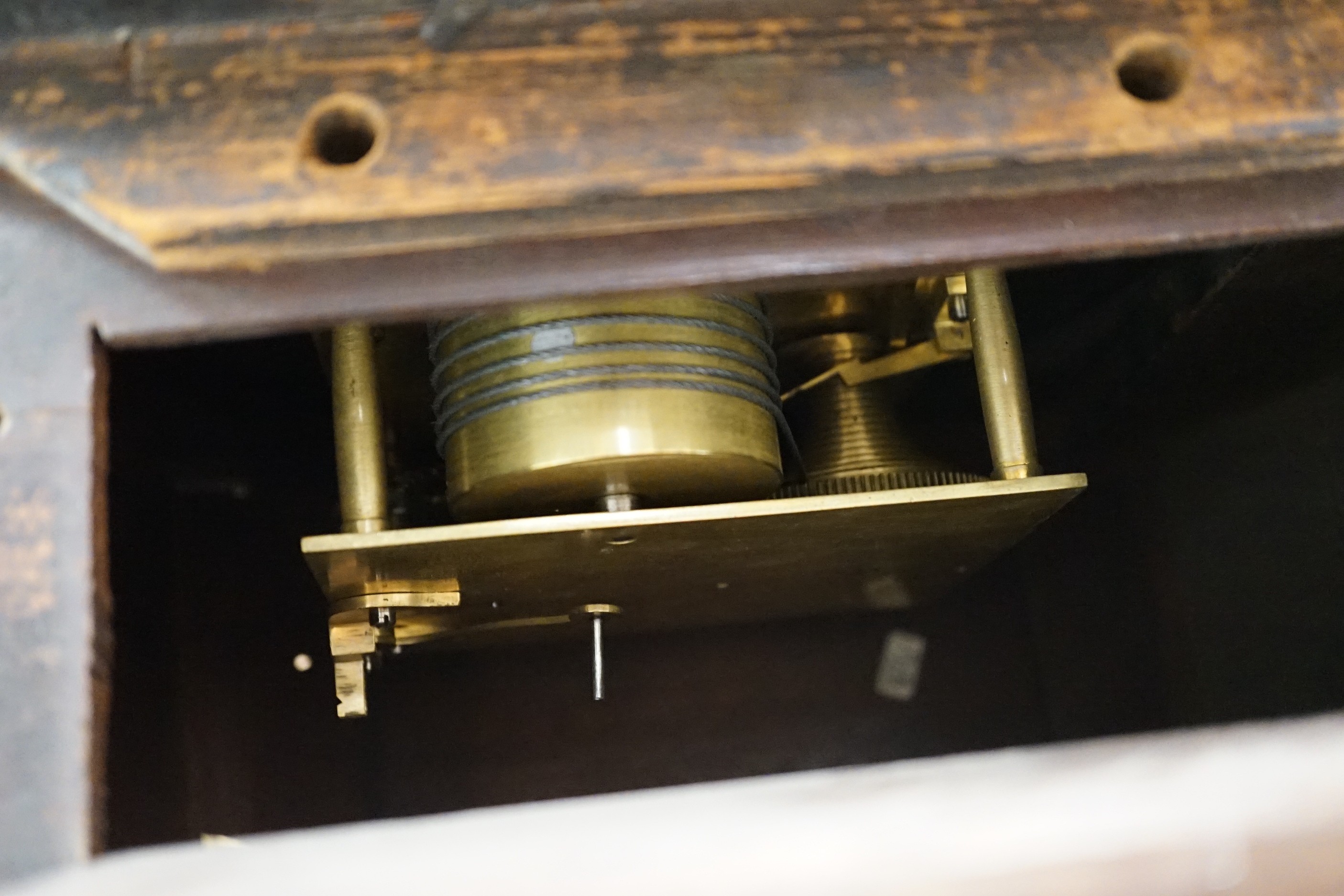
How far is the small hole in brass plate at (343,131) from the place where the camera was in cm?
53

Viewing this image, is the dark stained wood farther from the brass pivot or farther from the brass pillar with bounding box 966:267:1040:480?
the brass pivot

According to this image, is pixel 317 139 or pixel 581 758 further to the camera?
pixel 581 758

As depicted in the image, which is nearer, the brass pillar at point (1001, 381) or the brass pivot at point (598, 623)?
the brass pillar at point (1001, 381)

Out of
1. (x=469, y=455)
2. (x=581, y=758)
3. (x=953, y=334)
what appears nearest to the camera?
(x=469, y=455)

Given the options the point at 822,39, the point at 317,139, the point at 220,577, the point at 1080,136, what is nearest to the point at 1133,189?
the point at 1080,136

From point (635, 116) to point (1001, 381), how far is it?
40 cm

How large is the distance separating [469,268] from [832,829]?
32 centimetres

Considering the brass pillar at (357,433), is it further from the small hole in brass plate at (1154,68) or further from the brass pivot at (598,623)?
the small hole in brass plate at (1154,68)

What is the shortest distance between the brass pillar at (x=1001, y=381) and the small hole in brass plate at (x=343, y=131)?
Result: 1.53 ft

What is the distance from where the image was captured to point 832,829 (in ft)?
1.37

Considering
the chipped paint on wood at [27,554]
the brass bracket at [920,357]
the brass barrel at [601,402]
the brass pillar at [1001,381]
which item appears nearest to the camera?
the chipped paint on wood at [27,554]

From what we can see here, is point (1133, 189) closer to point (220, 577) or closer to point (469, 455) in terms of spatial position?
point (469, 455)

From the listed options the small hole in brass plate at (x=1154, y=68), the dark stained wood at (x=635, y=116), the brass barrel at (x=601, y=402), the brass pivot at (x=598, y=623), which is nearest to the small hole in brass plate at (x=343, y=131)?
the dark stained wood at (x=635, y=116)

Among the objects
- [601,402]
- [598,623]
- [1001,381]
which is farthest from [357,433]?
[1001,381]
